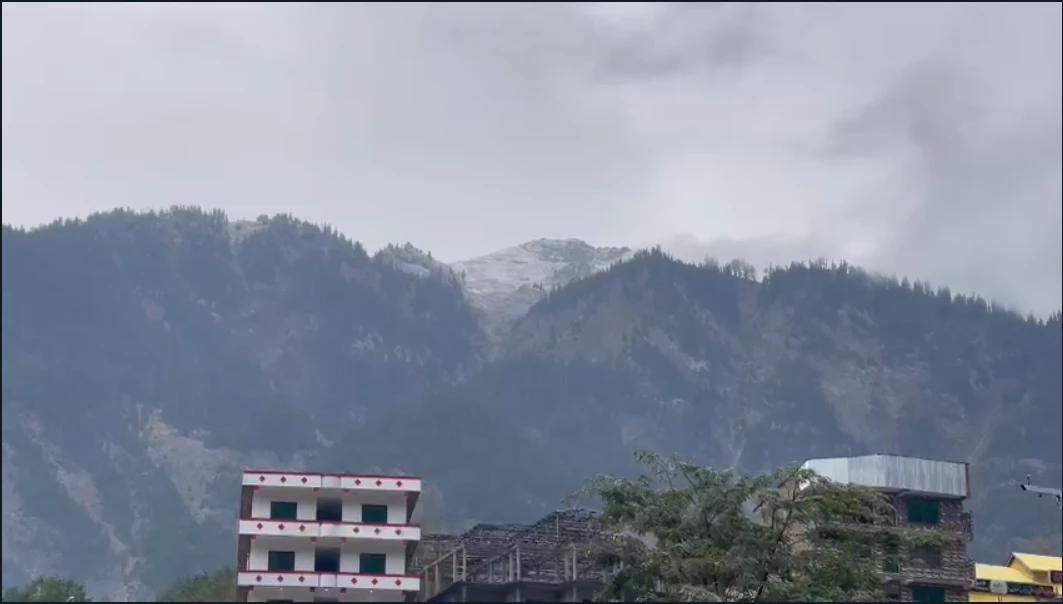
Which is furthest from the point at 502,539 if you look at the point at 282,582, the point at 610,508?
the point at 610,508

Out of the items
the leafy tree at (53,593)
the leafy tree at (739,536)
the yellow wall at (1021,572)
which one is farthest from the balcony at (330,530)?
the yellow wall at (1021,572)

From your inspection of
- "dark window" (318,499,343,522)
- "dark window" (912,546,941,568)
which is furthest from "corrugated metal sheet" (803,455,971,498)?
"dark window" (318,499,343,522)

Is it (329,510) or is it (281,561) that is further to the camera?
(329,510)

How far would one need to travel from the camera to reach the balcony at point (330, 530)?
72.4 meters

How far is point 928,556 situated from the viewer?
225 feet

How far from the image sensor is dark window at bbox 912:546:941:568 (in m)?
67.6

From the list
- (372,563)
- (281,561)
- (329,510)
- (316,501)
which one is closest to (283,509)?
(316,501)

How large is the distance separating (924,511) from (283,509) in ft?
98.9

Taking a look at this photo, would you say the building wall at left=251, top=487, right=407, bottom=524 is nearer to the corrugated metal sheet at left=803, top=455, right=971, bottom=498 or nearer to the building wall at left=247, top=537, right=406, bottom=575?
the building wall at left=247, top=537, right=406, bottom=575

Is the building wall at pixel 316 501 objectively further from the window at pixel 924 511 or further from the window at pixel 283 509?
the window at pixel 924 511

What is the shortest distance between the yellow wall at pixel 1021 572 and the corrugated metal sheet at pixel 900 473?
1424cm

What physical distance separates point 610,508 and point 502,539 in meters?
32.1

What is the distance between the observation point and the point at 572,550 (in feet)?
225

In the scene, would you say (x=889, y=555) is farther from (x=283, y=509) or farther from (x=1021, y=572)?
(x=1021, y=572)
